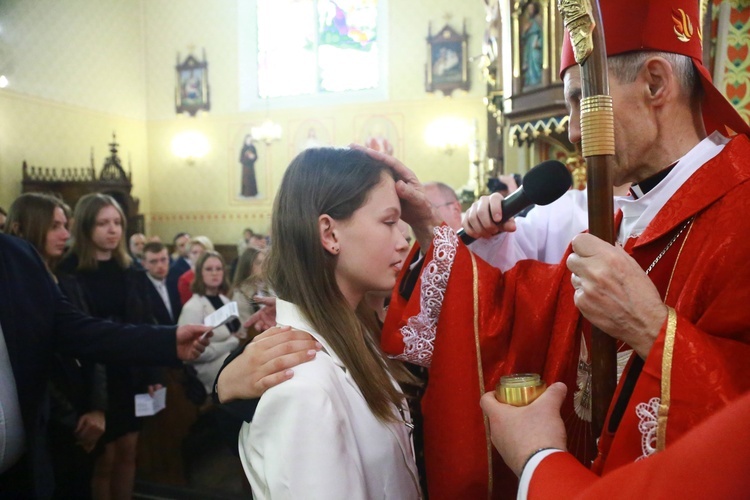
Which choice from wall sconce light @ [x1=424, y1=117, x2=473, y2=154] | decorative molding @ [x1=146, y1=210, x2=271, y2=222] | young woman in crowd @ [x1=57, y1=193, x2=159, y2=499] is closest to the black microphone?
young woman in crowd @ [x1=57, y1=193, x2=159, y2=499]

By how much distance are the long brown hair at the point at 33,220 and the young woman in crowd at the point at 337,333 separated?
2.21 meters

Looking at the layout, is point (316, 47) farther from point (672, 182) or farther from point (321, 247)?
point (672, 182)

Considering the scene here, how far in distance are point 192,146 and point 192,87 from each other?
4.50ft

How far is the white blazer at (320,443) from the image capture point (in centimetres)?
108

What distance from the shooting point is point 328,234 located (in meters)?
1.43

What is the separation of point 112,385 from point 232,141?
1107cm

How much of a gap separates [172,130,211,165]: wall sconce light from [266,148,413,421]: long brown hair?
13134 mm

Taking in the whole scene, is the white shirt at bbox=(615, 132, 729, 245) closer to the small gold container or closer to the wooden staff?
the wooden staff

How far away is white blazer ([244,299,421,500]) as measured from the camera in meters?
1.08

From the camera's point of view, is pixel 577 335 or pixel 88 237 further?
pixel 88 237

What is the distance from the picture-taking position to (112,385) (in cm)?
323

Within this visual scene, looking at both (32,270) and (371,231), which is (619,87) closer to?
(371,231)

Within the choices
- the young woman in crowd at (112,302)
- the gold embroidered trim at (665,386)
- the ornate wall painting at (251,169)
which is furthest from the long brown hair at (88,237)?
the ornate wall painting at (251,169)

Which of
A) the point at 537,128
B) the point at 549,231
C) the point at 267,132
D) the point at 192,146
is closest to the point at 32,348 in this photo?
the point at 549,231
